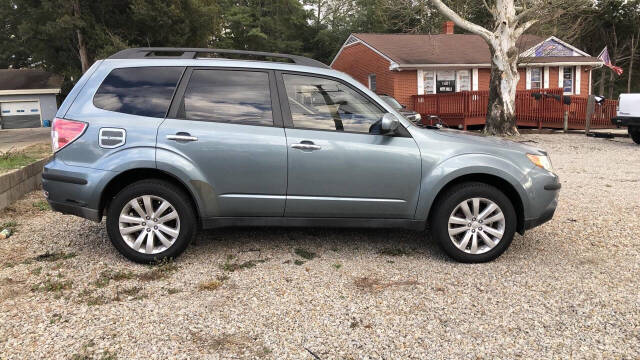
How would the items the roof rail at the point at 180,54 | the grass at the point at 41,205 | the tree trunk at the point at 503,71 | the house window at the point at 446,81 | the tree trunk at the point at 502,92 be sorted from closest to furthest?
A: the roof rail at the point at 180,54 < the grass at the point at 41,205 < the tree trunk at the point at 503,71 < the tree trunk at the point at 502,92 < the house window at the point at 446,81

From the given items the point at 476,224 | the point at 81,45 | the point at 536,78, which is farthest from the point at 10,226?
the point at 536,78

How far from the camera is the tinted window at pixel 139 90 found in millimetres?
4359

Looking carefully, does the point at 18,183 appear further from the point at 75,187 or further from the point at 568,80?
the point at 568,80

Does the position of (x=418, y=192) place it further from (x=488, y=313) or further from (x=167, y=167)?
(x=167, y=167)

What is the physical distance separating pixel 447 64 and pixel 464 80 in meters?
1.97

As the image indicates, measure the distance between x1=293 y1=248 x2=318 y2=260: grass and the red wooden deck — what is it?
1468 cm

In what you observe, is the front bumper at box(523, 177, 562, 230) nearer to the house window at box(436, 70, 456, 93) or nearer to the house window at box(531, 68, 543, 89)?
the house window at box(436, 70, 456, 93)

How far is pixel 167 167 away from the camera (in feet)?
13.9

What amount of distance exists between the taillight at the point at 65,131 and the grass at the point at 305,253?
2.21 m

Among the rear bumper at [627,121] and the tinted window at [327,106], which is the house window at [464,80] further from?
the tinted window at [327,106]

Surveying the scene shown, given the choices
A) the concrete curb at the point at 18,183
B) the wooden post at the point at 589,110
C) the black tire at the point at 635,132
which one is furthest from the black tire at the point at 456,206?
the wooden post at the point at 589,110

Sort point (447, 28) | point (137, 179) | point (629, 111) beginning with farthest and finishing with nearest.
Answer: point (447, 28) < point (629, 111) < point (137, 179)

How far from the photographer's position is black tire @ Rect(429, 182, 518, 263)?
4.40 metres

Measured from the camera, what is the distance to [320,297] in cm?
379
